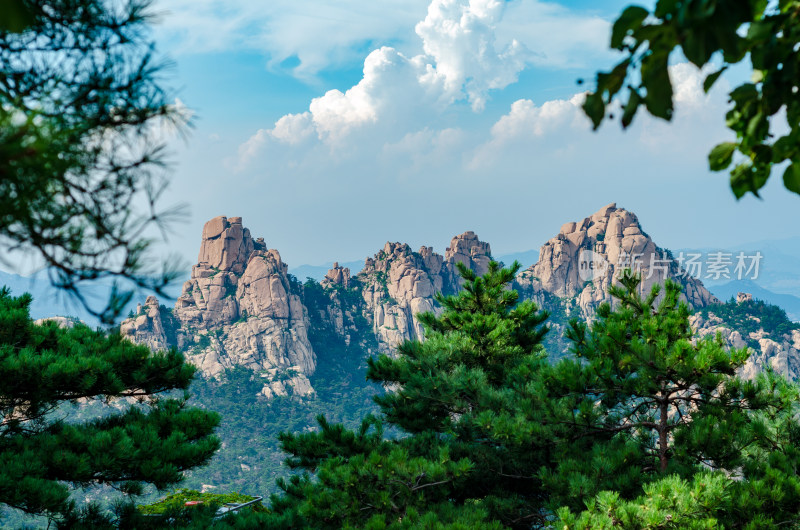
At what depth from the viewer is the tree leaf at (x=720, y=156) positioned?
142 cm

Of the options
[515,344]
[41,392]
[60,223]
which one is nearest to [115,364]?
[41,392]

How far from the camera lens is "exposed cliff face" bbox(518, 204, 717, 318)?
61.6 meters

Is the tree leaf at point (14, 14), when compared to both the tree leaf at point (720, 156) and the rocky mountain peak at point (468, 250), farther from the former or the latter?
the rocky mountain peak at point (468, 250)

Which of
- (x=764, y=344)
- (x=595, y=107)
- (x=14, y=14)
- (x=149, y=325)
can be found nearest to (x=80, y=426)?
(x=14, y=14)

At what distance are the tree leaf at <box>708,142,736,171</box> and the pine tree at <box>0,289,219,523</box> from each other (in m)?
5.82

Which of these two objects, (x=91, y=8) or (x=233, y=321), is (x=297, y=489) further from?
(x=233, y=321)

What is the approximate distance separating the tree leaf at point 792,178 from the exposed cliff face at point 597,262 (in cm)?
6016

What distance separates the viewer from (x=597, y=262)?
66375 millimetres

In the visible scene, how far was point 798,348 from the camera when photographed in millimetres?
57188

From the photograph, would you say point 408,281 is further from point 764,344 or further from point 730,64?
point 730,64

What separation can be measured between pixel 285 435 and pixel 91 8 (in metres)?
6.56

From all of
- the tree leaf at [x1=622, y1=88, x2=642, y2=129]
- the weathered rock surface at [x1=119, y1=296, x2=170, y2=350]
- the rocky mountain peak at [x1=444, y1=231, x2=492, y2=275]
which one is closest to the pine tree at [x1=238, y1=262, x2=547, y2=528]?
the tree leaf at [x1=622, y1=88, x2=642, y2=129]

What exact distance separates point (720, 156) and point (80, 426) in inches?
271

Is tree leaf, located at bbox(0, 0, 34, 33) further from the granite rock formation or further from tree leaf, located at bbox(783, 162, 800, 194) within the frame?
the granite rock formation
